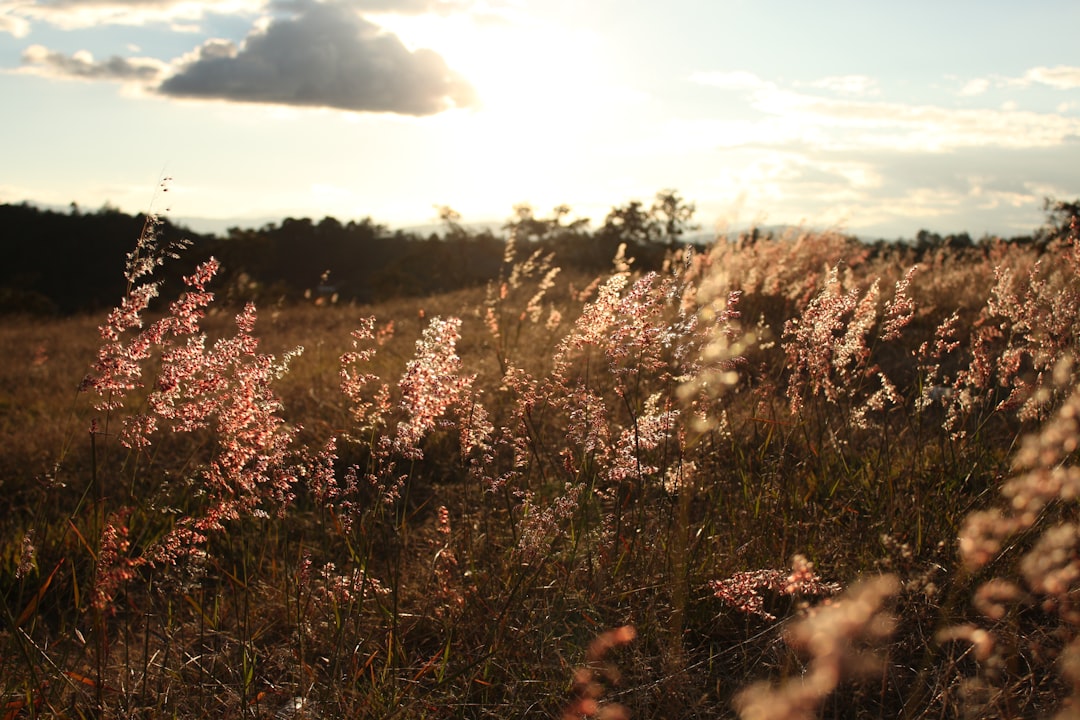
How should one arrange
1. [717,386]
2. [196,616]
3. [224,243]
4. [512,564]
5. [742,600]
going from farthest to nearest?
[224,243], [717,386], [196,616], [512,564], [742,600]

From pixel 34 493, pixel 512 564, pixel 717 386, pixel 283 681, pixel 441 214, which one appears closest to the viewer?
pixel 283 681

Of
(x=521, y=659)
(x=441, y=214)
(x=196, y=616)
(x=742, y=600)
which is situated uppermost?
(x=441, y=214)

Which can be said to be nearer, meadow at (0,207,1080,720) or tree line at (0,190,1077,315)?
meadow at (0,207,1080,720)

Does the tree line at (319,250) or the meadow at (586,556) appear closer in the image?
the meadow at (586,556)

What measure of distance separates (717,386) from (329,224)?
26258mm

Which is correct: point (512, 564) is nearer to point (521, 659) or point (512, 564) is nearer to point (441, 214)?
point (521, 659)

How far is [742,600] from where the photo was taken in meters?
2.29

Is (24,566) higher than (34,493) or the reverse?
higher

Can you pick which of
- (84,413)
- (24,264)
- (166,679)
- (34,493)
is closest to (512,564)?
(166,679)

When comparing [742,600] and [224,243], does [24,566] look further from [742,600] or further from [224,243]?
[224,243]

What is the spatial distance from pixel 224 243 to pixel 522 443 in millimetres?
22053

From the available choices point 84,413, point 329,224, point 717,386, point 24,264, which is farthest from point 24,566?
point 24,264

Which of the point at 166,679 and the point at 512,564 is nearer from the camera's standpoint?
the point at 166,679

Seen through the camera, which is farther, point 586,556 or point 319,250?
point 319,250
